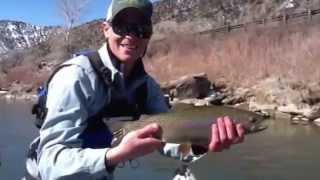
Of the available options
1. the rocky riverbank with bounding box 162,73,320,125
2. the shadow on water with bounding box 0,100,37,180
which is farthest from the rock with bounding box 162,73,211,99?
the shadow on water with bounding box 0,100,37,180

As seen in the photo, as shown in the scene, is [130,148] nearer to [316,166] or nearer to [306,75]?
[316,166]

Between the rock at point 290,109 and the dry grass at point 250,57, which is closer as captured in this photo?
the rock at point 290,109

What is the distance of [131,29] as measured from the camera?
2.75m

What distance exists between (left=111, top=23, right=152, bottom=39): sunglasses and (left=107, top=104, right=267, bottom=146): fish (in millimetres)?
346

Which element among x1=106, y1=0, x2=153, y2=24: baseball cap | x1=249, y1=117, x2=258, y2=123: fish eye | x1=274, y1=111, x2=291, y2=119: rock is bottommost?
x1=274, y1=111, x2=291, y2=119: rock

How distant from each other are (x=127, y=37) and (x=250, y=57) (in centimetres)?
2446

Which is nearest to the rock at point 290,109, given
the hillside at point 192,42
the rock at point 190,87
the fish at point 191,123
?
the hillside at point 192,42

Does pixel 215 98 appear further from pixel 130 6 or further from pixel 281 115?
pixel 130 6

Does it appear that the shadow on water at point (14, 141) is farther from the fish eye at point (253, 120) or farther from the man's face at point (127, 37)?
the fish eye at point (253, 120)

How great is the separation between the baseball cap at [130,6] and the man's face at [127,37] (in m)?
0.02

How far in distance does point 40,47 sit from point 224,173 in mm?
50229

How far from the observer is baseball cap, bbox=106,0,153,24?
2766mm

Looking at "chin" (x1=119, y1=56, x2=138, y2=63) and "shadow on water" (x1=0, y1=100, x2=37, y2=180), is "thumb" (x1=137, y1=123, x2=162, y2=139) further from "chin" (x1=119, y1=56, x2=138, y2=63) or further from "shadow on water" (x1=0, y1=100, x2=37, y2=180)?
"shadow on water" (x1=0, y1=100, x2=37, y2=180)

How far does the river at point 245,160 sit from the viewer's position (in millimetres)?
11508
